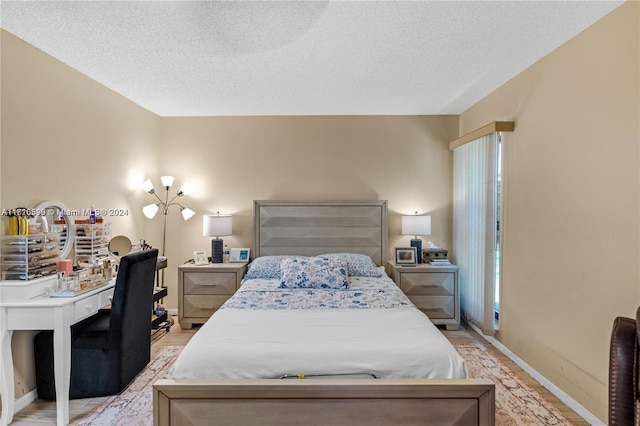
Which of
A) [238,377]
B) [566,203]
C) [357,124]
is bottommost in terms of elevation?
[238,377]

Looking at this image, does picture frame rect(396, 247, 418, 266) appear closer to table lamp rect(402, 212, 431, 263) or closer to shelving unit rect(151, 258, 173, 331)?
table lamp rect(402, 212, 431, 263)

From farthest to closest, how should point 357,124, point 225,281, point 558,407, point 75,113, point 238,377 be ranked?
point 357,124 → point 225,281 → point 75,113 → point 558,407 → point 238,377

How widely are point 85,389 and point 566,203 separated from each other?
12.2 ft

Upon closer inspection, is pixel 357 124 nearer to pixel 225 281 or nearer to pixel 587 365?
pixel 225 281

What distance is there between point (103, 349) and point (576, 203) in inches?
137

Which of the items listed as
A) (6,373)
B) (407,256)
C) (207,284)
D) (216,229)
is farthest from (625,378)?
(216,229)

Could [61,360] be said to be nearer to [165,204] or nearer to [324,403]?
[324,403]

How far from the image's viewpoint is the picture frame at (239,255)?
4.04 meters

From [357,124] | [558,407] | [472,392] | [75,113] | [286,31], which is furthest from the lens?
[357,124]

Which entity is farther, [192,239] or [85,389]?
[192,239]

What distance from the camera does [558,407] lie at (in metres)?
2.31

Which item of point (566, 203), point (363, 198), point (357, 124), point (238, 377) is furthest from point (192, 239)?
point (566, 203)

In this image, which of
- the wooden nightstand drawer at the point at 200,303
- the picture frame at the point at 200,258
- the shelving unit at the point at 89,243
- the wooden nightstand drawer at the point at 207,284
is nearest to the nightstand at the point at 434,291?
the wooden nightstand drawer at the point at 207,284

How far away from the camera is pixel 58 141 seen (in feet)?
8.76
